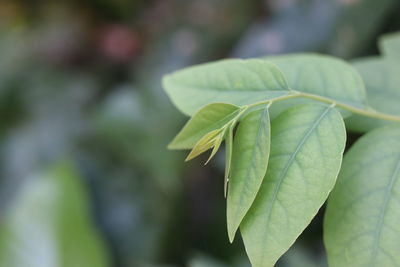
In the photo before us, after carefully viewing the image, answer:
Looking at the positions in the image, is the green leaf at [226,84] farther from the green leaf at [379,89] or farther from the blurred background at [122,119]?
the blurred background at [122,119]

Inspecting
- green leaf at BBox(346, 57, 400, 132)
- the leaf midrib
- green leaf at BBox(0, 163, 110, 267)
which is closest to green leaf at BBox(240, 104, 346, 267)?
the leaf midrib

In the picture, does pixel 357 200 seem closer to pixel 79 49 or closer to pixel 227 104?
pixel 227 104

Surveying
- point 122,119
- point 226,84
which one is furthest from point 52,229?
point 226,84

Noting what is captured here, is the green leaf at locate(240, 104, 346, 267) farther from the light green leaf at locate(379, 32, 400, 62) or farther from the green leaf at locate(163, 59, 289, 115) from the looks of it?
the light green leaf at locate(379, 32, 400, 62)

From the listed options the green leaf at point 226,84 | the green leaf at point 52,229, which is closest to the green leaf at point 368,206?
the green leaf at point 226,84

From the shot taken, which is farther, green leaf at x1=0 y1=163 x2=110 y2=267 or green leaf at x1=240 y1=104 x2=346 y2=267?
green leaf at x1=0 y1=163 x2=110 y2=267
